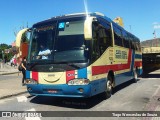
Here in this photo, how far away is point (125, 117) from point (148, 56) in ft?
49.1

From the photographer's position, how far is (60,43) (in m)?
10.1

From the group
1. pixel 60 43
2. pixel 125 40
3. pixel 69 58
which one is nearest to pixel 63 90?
pixel 69 58

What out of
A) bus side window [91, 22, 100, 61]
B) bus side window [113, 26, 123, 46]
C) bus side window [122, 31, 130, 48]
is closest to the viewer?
bus side window [91, 22, 100, 61]

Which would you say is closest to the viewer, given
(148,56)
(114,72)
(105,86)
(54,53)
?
(54,53)

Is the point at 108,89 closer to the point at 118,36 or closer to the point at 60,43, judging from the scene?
the point at 60,43

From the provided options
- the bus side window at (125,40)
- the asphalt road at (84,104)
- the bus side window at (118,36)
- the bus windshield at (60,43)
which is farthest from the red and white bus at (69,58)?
the bus side window at (125,40)

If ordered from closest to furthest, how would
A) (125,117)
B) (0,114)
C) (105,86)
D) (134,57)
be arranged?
1. (125,117)
2. (0,114)
3. (105,86)
4. (134,57)

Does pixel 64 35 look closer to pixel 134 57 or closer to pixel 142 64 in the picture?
pixel 134 57

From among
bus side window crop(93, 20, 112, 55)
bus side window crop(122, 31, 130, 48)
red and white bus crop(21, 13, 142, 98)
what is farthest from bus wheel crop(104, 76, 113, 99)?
bus side window crop(122, 31, 130, 48)

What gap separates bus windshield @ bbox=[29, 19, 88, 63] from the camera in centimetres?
978

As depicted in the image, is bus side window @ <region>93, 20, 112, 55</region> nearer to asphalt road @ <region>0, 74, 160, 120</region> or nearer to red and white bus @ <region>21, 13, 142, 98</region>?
red and white bus @ <region>21, 13, 142, 98</region>

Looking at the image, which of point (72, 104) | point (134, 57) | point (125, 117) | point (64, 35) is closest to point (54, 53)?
point (64, 35)

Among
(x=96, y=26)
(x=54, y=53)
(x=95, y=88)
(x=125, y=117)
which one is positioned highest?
(x=96, y=26)

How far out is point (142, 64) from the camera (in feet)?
76.0
